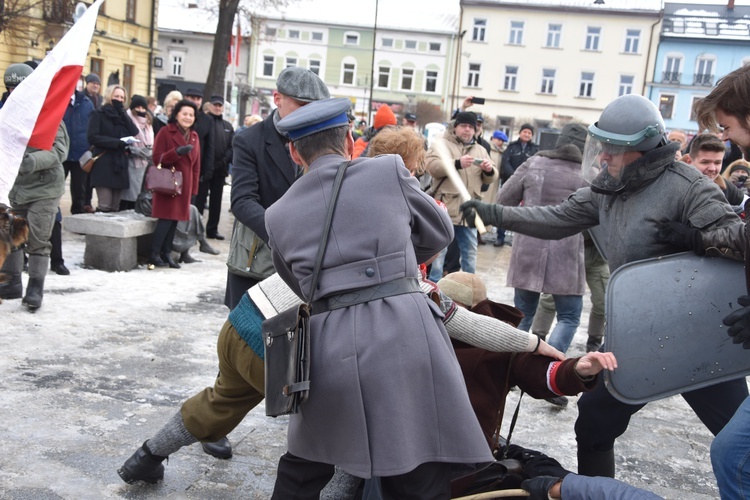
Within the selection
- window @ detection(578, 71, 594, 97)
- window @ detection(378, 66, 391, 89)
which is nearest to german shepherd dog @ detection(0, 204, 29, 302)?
window @ detection(578, 71, 594, 97)

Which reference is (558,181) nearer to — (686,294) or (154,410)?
(686,294)

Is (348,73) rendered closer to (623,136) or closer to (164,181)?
(164,181)

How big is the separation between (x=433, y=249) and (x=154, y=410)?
7.89 ft

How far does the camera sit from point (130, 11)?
1315 inches

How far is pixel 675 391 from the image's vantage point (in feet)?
10.0

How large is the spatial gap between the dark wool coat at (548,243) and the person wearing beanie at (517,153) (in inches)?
280

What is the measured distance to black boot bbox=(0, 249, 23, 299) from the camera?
6.07 m

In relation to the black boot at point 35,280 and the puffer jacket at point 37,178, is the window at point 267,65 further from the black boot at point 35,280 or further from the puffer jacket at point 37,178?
the black boot at point 35,280

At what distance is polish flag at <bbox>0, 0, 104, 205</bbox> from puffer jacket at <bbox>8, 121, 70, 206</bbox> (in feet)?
3.68

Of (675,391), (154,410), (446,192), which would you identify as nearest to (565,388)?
(675,391)

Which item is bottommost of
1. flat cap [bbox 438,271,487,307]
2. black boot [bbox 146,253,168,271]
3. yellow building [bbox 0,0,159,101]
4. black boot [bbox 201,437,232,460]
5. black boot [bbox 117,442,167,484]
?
black boot [bbox 146,253,168,271]

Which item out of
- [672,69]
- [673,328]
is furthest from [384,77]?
[673,328]

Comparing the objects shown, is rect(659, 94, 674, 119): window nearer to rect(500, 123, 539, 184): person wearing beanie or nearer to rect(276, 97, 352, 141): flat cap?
rect(500, 123, 539, 184): person wearing beanie

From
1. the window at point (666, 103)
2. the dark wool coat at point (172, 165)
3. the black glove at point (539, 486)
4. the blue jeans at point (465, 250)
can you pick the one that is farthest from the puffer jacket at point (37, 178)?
the window at point (666, 103)
